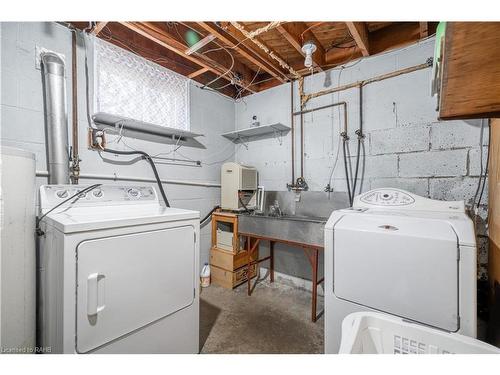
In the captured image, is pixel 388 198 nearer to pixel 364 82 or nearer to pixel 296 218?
pixel 296 218

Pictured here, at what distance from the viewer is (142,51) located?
239 cm

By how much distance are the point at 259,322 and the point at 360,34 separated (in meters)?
2.89

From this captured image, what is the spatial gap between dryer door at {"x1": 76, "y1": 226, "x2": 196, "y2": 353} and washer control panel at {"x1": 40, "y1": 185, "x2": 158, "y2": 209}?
0.65 meters

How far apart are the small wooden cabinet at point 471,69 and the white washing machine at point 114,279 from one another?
4.71 feet

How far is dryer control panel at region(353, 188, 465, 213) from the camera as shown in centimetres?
161

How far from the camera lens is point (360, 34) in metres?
2.04

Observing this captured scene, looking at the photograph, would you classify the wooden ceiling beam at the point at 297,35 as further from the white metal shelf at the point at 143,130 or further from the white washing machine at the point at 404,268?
the white washing machine at the point at 404,268

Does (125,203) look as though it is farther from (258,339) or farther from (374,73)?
(374,73)

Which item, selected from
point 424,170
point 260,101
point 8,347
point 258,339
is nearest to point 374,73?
point 424,170

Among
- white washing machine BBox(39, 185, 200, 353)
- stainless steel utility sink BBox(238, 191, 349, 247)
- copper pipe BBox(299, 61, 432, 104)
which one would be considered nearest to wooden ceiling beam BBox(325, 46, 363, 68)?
copper pipe BBox(299, 61, 432, 104)

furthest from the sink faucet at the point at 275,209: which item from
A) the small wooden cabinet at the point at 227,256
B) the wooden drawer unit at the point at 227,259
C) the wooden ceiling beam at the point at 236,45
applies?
the wooden ceiling beam at the point at 236,45

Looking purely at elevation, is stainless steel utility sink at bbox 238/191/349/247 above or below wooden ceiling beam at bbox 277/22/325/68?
below

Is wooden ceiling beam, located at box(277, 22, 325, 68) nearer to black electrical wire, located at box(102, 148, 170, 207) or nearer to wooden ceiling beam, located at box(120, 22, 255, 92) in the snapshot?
wooden ceiling beam, located at box(120, 22, 255, 92)
